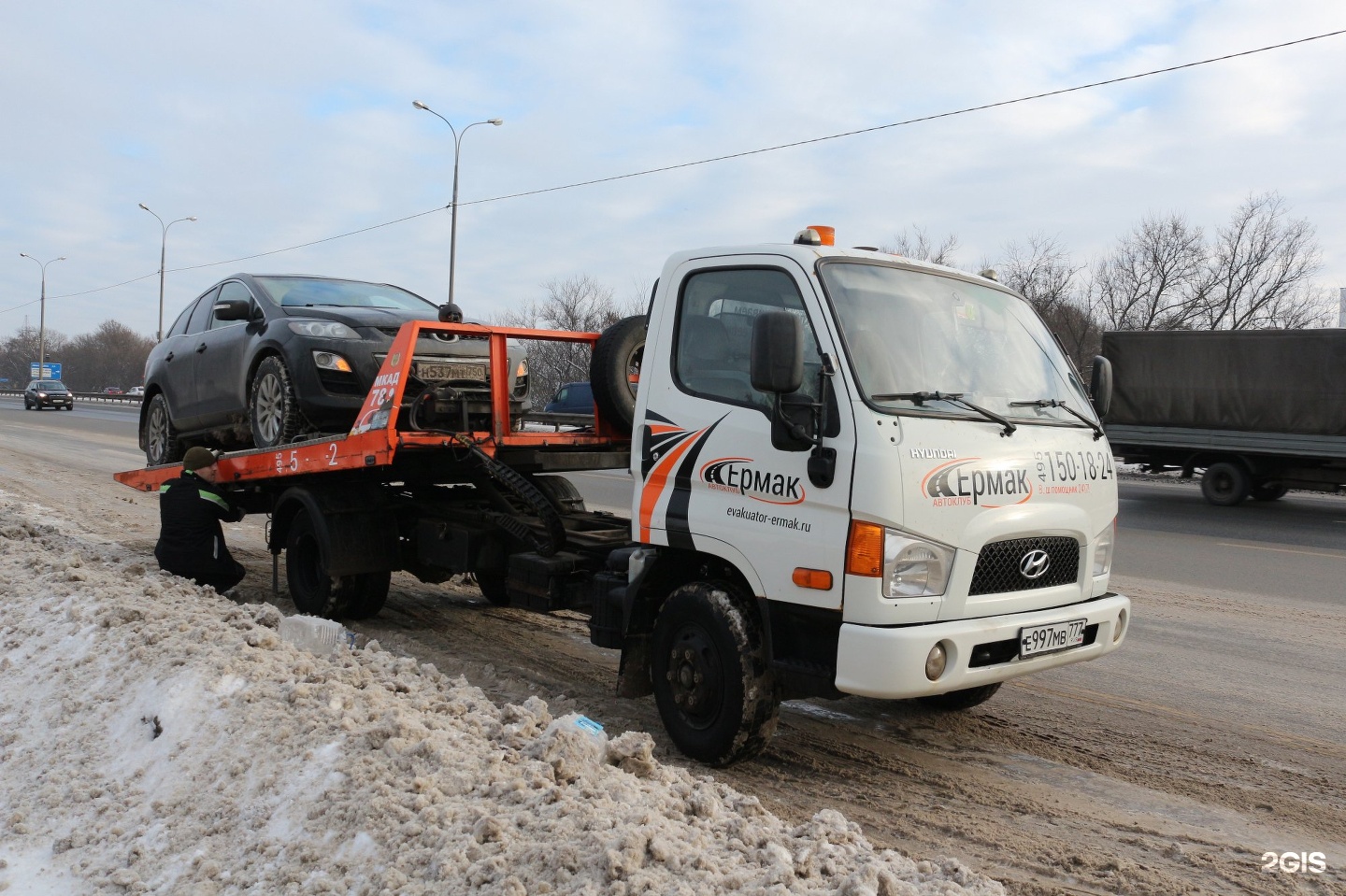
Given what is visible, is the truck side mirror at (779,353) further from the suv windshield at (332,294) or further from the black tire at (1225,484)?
the black tire at (1225,484)

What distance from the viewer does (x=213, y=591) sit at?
7.19 metres

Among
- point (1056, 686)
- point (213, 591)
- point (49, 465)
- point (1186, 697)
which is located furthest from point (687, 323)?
point (49, 465)

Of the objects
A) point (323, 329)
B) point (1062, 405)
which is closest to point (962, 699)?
point (1062, 405)

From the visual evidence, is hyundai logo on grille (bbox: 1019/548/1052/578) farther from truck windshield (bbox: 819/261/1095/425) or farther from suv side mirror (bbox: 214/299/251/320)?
→ suv side mirror (bbox: 214/299/251/320)

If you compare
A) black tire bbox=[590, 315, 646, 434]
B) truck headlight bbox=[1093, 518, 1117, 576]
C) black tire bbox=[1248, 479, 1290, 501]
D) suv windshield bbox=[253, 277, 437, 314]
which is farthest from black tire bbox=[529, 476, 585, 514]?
black tire bbox=[1248, 479, 1290, 501]

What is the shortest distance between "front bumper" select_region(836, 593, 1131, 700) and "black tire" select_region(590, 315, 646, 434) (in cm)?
232

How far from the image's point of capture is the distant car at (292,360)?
668 cm

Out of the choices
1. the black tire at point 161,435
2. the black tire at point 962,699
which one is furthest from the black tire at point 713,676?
the black tire at point 161,435

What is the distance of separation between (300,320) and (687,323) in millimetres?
3494

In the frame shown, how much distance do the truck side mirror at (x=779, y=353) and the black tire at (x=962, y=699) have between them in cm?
226

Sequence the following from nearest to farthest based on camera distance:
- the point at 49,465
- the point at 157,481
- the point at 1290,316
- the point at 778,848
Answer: the point at 778,848 → the point at 157,481 → the point at 49,465 → the point at 1290,316

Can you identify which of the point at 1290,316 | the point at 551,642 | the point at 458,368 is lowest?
the point at 551,642

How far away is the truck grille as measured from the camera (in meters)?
4.25

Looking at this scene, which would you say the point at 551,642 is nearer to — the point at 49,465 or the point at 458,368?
the point at 458,368
